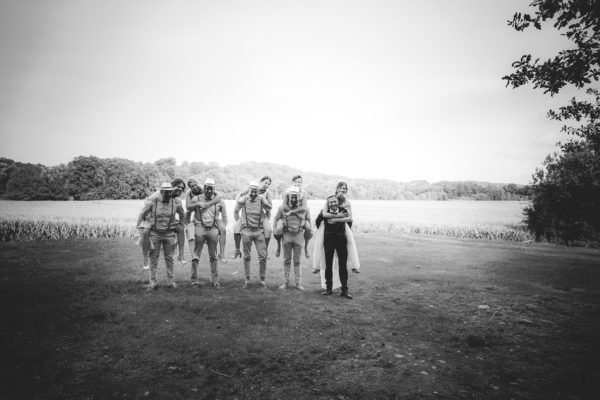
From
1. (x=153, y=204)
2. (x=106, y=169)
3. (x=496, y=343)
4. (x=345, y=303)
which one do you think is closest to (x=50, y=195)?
→ (x=106, y=169)

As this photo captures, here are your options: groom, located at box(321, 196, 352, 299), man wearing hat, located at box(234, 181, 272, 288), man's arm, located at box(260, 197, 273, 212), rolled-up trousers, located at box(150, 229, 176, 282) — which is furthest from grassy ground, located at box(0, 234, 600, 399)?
man's arm, located at box(260, 197, 273, 212)

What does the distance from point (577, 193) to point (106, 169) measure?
7561 cm

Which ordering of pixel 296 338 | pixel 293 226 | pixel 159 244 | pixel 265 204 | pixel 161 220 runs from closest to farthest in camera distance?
pixel 296 338
pixel 161 220
pixel 159 244
pixel 293 226
pixel 265 204

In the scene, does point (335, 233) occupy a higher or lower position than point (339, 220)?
lower

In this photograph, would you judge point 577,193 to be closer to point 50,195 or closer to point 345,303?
point 345,303

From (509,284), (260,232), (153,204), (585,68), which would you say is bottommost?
(509,284)

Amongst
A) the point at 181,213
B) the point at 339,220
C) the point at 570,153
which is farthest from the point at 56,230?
the point at 570,153

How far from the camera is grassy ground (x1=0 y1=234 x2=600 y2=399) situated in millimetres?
4070

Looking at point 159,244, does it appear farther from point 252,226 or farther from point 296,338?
point 296,338

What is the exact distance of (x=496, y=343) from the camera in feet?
18.0

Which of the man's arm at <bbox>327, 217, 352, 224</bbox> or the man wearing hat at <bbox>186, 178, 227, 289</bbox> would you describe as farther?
the man wearing hat at <bbox>186, 178, 227, 289</bbox>

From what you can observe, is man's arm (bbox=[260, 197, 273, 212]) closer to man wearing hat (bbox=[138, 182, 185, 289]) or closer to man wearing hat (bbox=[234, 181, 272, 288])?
man wearing hat (bbox=[234, 181, 272, 288])

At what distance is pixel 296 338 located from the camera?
5594 mm

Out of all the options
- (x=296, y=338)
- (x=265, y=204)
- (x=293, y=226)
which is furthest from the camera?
(x=265, y=204)
